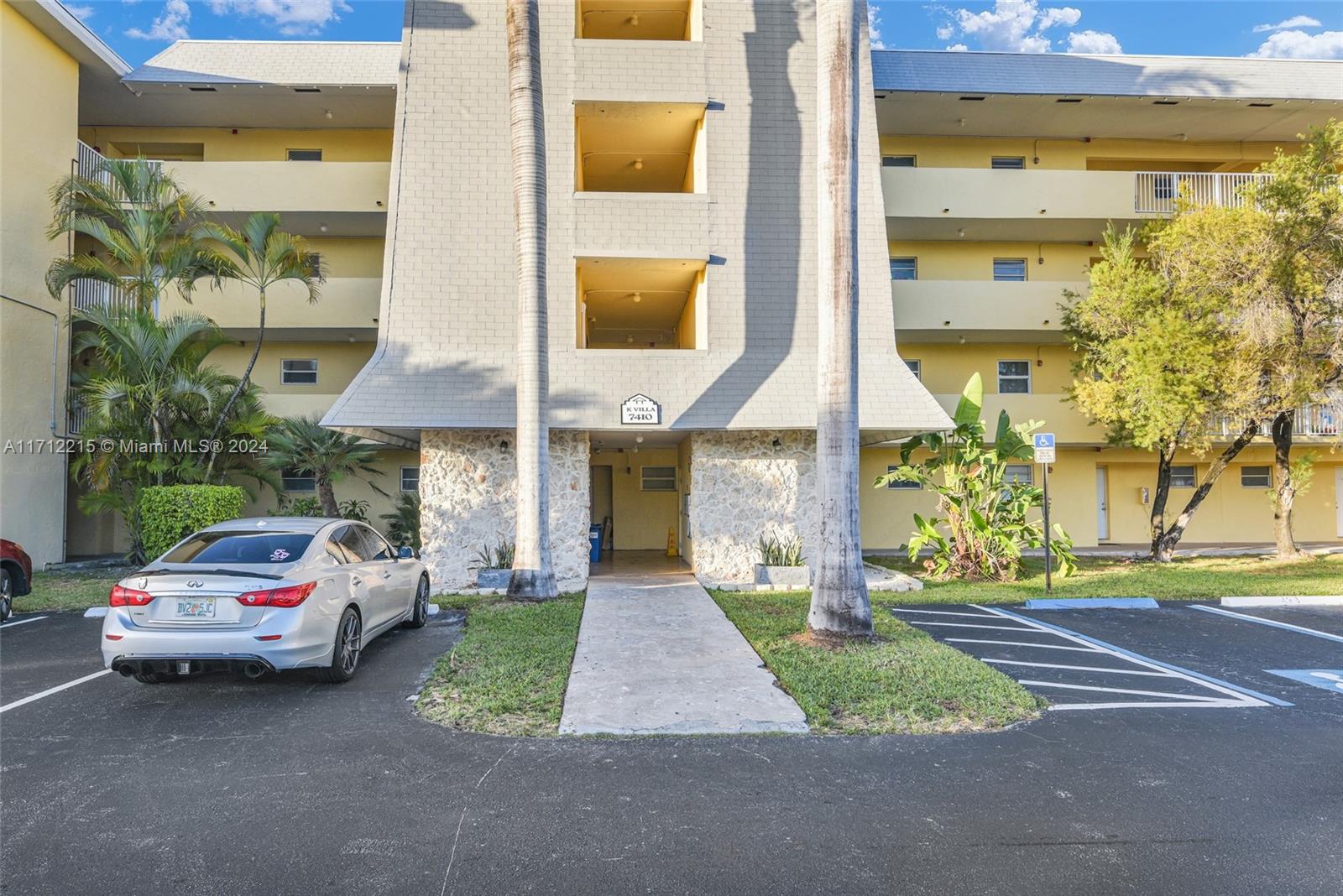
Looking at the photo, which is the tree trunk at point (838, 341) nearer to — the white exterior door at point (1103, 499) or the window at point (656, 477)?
the window at point (656, 477)

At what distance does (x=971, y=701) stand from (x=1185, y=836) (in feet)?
7.23

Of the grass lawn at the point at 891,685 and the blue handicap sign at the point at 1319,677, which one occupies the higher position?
the grass lawn at the point at 891,685

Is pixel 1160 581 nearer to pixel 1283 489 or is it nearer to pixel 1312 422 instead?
pixel 1283 489

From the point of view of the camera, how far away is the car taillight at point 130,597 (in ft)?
19.9

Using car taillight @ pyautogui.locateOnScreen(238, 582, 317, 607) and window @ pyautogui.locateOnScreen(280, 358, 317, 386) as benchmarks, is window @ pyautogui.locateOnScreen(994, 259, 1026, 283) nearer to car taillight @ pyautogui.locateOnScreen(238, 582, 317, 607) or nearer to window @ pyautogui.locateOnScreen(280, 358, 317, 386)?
window @ pyautogui.locateOnScreen(280, 358, 317, 386)

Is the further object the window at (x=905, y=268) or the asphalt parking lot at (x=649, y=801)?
the window at (x=905, y=268)

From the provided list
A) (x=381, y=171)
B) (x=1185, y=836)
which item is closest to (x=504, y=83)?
(x=381, y=171)

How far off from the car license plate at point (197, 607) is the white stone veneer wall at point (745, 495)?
862 centimetres

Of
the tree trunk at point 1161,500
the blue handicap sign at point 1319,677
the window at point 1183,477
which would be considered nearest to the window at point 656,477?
the tree trunk at point 1161,500

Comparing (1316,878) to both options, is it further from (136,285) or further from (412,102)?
(136,285)

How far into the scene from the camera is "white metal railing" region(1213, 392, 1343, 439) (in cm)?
1520

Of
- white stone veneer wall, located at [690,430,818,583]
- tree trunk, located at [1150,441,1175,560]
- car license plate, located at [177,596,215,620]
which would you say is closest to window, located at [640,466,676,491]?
white stone veneer wall, located at [690,430,818,583]

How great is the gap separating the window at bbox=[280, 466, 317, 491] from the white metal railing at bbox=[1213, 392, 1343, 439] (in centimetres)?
2187

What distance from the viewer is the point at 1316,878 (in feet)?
11.6
